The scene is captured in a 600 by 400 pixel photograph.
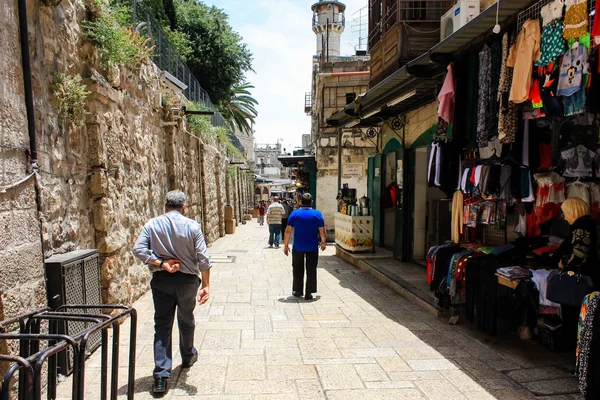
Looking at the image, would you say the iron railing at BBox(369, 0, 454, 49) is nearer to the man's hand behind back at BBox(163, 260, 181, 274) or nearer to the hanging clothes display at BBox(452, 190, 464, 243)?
the hanging clothes display at BBox(452, 190, 464, 243)

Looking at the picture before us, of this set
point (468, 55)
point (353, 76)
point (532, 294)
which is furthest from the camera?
point (353, 76)

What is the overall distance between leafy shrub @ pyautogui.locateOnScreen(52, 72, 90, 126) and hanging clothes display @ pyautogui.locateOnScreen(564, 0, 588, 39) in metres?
4.41

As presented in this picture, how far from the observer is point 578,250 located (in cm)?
377

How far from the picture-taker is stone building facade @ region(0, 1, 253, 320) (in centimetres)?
333

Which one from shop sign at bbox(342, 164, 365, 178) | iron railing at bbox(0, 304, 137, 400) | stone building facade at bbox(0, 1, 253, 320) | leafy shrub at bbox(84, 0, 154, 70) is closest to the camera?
iron railing at bbox(0, 304, 137, 400)

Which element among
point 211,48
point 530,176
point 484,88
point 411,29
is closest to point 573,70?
point 484,88

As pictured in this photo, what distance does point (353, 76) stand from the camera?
1717 centimetres

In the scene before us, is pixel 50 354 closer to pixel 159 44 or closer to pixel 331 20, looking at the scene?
pixel 159 44

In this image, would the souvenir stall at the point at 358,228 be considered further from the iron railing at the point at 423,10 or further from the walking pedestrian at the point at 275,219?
the iron railing at the point at 423,10

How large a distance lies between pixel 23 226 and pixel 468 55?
15.6ft

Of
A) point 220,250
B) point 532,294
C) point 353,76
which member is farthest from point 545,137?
point 353,76

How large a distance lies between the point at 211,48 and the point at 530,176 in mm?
20289

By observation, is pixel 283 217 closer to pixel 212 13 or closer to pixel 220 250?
pixel 220 250

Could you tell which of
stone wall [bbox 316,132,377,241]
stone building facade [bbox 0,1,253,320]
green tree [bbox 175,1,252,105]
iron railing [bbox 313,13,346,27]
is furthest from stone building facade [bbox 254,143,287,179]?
stone building facade [bbox 0,1,253,320]
